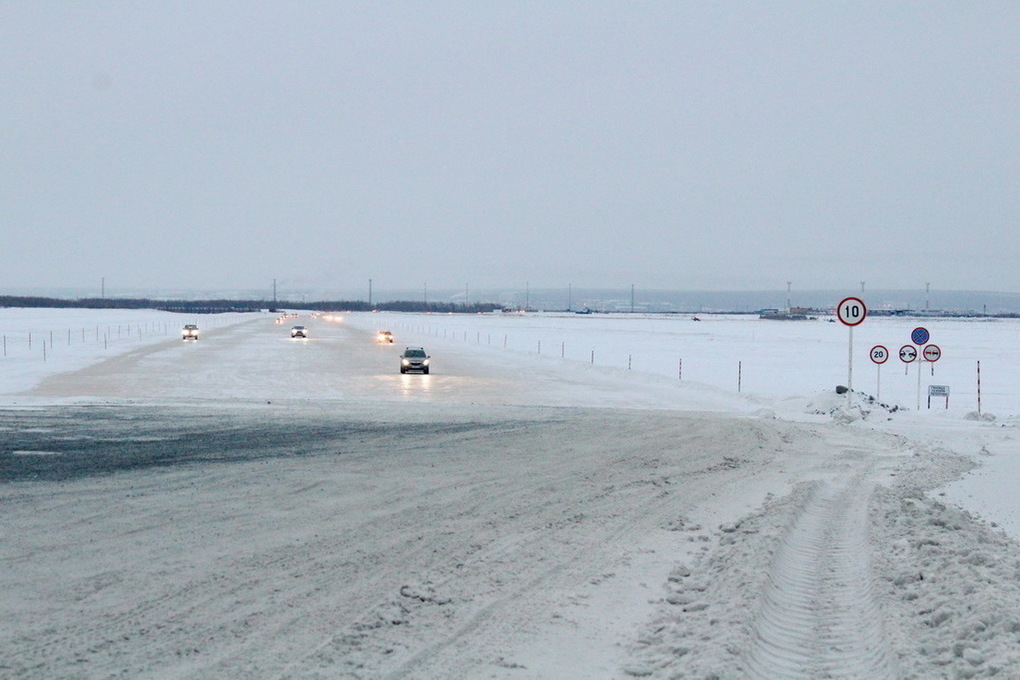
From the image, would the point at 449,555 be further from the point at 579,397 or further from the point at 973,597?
the point at 579,397

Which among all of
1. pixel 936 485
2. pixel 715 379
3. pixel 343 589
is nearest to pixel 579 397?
pixel 715 379

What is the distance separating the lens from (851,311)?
24047 millimetres

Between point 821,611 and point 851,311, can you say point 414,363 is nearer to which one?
point 851,311

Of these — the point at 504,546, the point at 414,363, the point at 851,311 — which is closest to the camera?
the point at 504,546

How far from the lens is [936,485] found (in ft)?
42.4

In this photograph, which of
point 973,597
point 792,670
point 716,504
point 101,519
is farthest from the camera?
point 716,504

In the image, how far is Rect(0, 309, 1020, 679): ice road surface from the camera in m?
6.37

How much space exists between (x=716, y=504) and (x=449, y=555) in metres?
4.27

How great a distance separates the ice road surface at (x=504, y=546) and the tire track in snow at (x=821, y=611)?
29 millimetres

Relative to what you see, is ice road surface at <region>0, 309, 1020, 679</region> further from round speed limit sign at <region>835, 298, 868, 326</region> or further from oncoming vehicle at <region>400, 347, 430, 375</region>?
oncoming vehicle at <region>400, 347, 430, 375</region>

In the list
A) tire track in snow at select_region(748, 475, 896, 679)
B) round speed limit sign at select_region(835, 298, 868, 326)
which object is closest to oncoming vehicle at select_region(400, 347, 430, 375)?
round speed limit sign at select_region(835, 298, 868, 326)

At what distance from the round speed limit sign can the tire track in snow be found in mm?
14235

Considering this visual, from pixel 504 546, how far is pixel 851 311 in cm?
1746

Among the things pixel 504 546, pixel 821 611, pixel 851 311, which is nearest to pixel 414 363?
pixel 851 311
